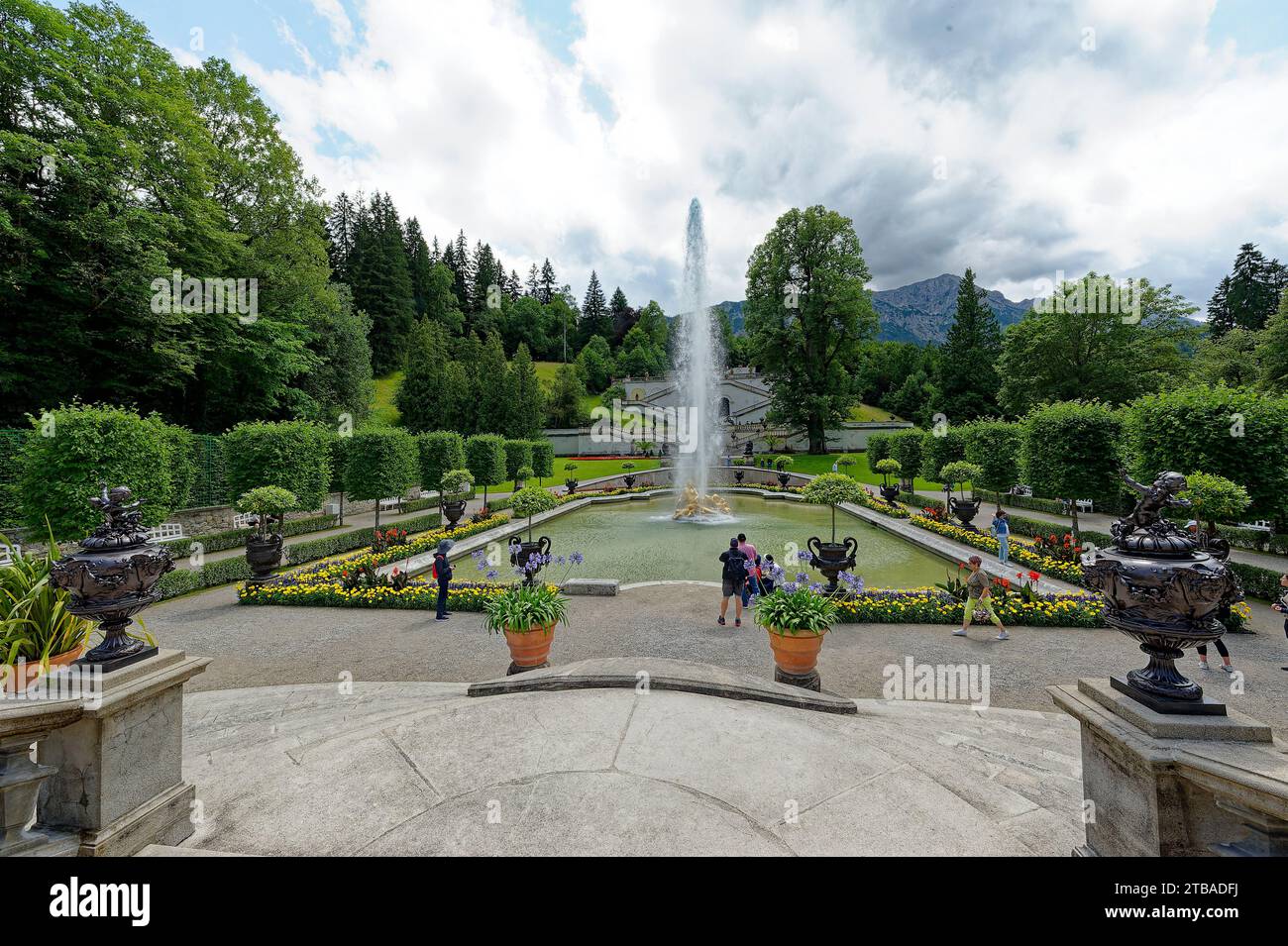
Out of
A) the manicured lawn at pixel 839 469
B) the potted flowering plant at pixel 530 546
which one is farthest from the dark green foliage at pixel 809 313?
the potted flowering plant at pixel 530 546

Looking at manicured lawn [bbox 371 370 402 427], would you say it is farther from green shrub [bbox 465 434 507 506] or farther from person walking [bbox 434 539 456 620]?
person walking [bbox 434 539 456 620]

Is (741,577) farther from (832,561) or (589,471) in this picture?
(589,471)

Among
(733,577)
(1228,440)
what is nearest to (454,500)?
(733,577)

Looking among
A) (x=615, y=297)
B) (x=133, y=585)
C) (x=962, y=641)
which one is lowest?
(x=962, y=641)

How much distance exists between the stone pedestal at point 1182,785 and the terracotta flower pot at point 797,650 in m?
4.37

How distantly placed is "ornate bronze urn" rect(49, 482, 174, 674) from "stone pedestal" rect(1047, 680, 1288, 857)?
5.89 m

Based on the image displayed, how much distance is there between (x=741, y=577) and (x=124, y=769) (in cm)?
973

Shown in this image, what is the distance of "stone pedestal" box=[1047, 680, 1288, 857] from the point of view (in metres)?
2.36

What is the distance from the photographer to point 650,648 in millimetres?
9750

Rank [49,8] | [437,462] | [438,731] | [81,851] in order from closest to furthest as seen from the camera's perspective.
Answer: [81,851] < [438,731] < [49,8] < [437,462]
